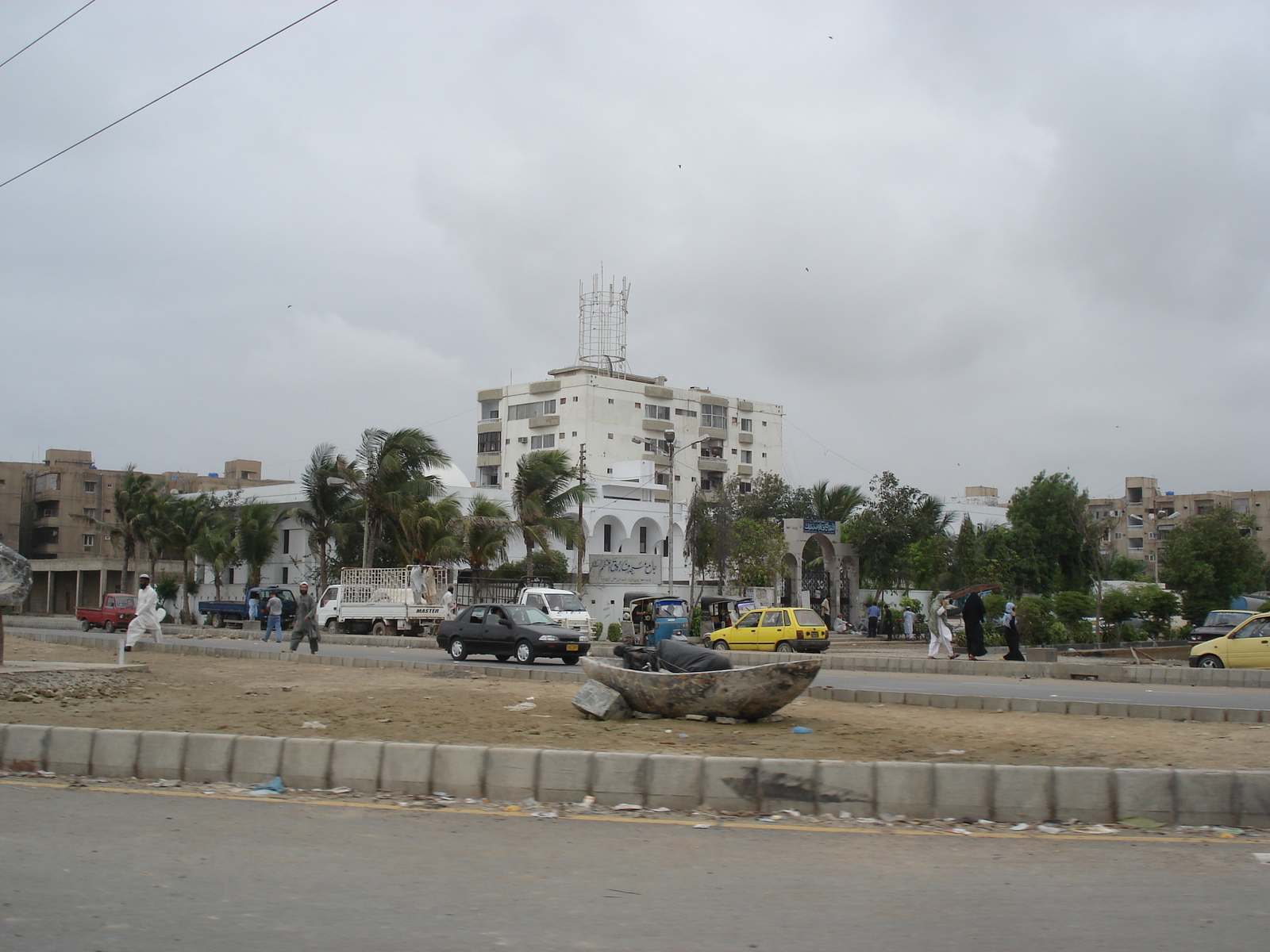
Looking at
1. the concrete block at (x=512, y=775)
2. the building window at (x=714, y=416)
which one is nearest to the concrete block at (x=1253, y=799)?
the concrete block at (x=512, y=775)

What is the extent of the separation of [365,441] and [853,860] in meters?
39.8

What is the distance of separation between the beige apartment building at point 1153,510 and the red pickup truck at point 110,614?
88.8 m

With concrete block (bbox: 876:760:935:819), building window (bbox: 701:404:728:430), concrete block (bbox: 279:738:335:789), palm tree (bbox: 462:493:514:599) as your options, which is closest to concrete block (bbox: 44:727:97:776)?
concrete block (bbox: 279:738:335:789)

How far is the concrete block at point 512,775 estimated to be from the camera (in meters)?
8.16

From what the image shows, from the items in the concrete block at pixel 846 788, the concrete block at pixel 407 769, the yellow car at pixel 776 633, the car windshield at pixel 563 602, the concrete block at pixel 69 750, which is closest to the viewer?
the concrete block at pixel 846 788

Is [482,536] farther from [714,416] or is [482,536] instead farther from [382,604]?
[714,416]

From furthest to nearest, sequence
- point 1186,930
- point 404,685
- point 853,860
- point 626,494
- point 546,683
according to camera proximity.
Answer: point 626,494, point 546,683, point 404,685, point 853,860, point 1186,930

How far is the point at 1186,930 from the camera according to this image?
4988 mm

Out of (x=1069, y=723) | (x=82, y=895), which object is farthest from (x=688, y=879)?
(x=1069, y=723)

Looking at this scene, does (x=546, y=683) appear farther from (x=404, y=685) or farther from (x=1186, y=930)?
(x=1186, y=930)

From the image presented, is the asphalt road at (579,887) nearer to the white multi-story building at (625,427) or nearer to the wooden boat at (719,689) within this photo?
the wooden boat at (719,689)

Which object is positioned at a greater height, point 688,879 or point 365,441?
point 365,441

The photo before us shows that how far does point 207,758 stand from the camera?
895 centimetres

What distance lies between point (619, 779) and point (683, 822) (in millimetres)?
699
